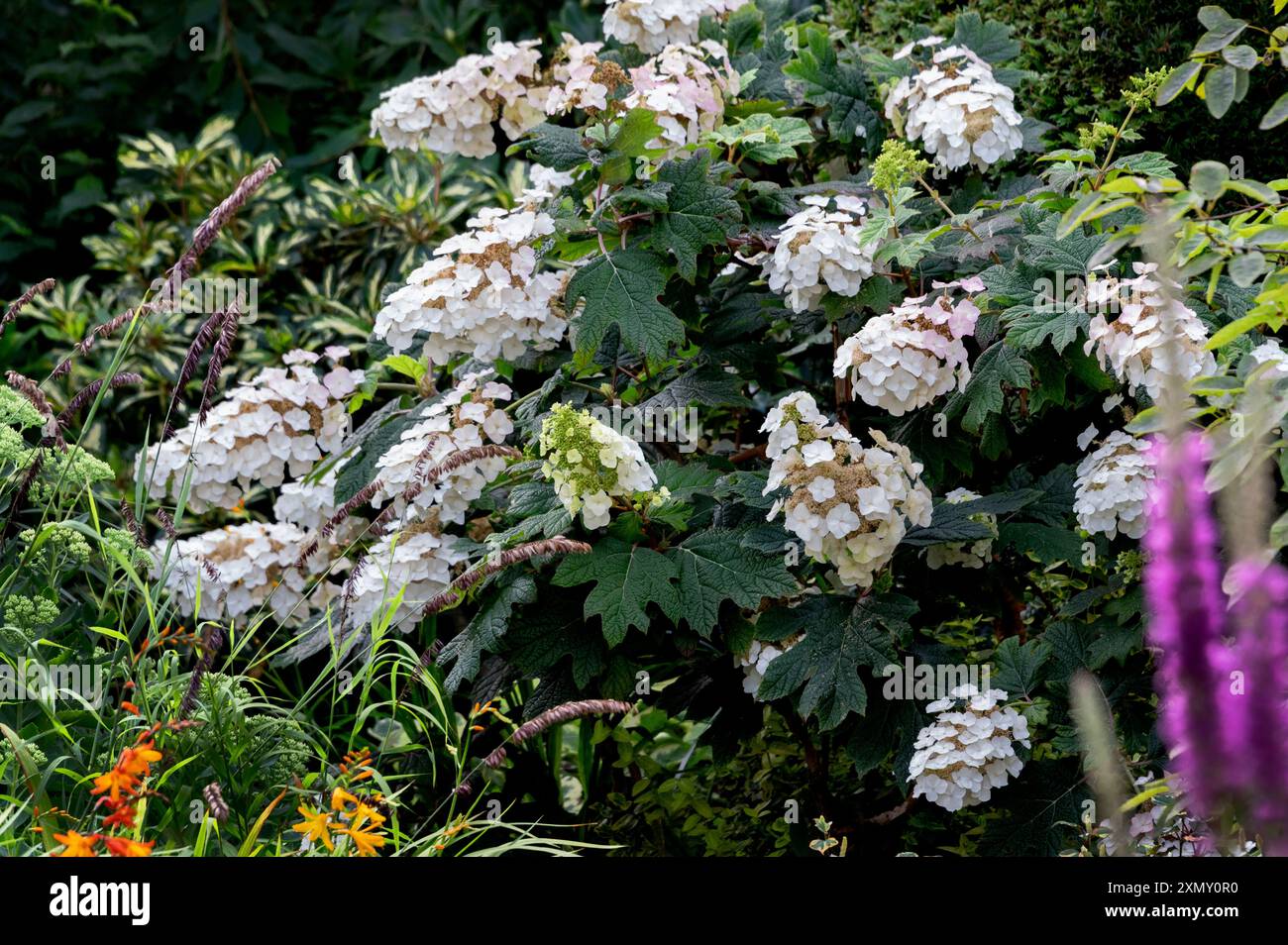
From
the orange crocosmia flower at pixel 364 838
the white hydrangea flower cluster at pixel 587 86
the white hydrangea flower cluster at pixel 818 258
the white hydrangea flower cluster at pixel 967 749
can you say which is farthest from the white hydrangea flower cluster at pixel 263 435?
the white hydrangea flower cluster at pixel 967 749

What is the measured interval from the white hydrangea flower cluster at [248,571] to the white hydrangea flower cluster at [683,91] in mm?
1233

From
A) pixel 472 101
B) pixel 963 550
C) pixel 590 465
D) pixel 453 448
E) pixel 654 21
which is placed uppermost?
pixel 654 21

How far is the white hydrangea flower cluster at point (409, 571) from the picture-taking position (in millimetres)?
2654

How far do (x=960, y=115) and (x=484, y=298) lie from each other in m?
1.00

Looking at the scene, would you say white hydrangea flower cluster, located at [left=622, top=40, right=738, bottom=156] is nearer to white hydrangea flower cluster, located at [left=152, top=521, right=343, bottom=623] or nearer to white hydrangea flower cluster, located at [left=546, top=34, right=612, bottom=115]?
white hydrangea flower cluster, located at [left=546, top=34, right=612, bottom=115]

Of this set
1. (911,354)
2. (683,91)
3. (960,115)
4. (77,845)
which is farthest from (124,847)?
(960,115)

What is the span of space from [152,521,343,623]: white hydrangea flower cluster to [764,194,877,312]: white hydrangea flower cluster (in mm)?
1237

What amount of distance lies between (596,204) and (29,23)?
398 cm

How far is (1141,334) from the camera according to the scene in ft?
7.07

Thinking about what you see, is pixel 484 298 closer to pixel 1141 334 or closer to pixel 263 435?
pixel 263 435

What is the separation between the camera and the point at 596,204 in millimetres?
2541

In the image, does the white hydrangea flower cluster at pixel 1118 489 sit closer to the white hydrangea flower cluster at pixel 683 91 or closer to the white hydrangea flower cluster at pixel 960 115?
the white hydrangea flower cluster at pixel 960 115
